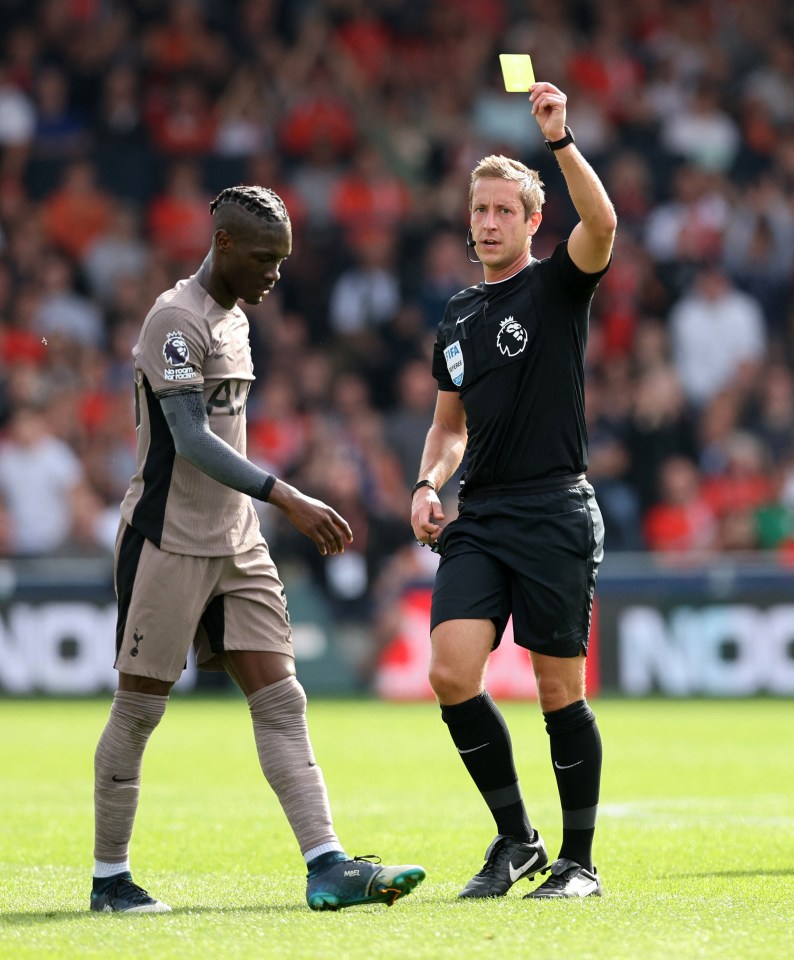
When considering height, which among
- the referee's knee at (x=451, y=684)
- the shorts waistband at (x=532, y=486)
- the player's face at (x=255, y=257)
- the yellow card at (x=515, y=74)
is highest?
the yellow card at (x=515, y=74)

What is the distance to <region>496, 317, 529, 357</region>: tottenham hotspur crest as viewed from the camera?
19.3 feet

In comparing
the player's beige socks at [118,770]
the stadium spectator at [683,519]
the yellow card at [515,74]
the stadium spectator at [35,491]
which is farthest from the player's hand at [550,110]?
the stadium spectator at [35,491]

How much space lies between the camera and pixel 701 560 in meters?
15.1

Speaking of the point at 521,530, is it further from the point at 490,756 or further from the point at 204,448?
the point at 204,448

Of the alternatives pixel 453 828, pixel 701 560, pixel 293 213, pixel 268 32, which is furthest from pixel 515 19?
pixel 453 828

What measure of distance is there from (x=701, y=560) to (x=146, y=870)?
941 cm

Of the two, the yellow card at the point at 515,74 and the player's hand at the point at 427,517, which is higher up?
the yellow card at the point at 515,74

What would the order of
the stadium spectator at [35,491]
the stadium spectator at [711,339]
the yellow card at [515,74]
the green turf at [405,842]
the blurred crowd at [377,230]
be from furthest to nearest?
the stadium spectator at [711,339] → the blurred crowd at [377,230] → the stadium spectator at [35,491] → the yellow card at [515,74] → the green turf at [405,842]

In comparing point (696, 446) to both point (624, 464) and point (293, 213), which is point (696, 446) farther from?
point (293, 213)

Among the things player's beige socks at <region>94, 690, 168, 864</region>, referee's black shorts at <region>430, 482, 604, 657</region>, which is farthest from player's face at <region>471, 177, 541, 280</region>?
player's beige socks at <region>94, 690, 168, 864</region>

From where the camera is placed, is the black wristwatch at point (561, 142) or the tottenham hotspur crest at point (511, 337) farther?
the tottenham hotspur crest at point (511, 337)

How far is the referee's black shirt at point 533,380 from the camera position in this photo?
19.2 feet

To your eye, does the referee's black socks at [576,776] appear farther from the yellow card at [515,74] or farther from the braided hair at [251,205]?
the yellow card at [515,74]

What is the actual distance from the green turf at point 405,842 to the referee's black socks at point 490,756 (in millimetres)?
255
